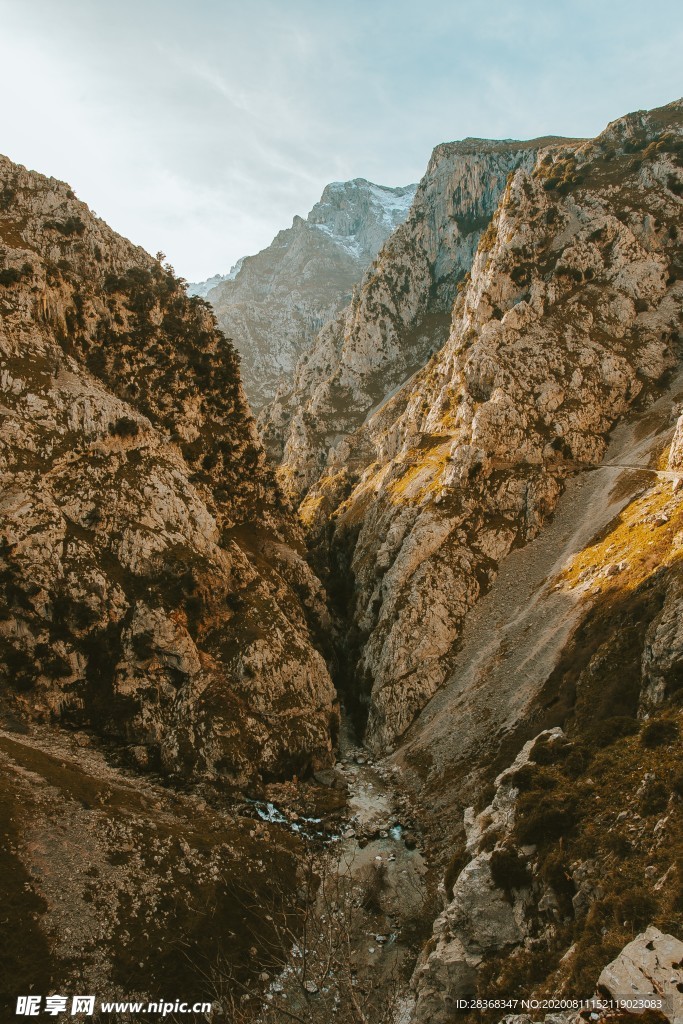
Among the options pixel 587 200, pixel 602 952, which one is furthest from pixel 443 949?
pixel 587 200

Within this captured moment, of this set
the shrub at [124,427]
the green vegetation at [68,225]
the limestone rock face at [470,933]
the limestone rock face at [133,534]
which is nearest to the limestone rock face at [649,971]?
the limestone rock face at [470,933]

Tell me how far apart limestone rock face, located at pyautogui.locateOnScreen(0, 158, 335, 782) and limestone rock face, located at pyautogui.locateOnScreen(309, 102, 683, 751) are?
11.8 meters

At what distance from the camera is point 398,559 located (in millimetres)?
72562

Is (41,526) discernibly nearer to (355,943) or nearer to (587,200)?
(355,943)

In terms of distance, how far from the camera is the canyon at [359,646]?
23.7 metres

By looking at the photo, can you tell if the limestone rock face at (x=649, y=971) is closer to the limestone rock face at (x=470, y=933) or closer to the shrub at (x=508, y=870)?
the limestone rock face at (x=470, y=933)

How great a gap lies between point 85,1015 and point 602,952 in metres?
22.4

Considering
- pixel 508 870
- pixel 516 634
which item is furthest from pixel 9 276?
pixel 508 870

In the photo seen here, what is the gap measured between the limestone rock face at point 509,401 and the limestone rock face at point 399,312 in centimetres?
2998

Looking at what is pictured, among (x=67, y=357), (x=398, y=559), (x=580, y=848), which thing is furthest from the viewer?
(x=398, y=559)

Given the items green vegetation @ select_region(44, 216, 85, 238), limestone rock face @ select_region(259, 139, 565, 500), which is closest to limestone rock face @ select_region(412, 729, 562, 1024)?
green vegetation @ select_region(44, 216, 85, 238)

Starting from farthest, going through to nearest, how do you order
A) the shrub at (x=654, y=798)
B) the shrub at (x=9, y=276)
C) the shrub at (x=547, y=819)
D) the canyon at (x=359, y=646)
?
the shrub at (x=9, y=276) → the canyon at (x=359, y=646) → the shrub at (x=547, y=819) → the shrub at (x=654, y=798)

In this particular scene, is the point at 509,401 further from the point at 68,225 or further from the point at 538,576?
the point at 68,225

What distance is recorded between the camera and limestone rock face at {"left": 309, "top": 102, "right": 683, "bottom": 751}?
66.6 m
